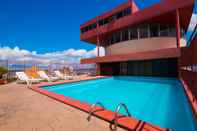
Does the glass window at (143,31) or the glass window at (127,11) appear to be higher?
the glass window at (127,11)

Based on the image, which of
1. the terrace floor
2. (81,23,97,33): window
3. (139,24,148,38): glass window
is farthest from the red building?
the terrace floor

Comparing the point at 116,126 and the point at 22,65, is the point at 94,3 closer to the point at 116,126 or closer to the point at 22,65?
the point at 22,65

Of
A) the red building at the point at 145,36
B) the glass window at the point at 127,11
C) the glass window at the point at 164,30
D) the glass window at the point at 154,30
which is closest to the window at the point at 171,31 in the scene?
the red building at the point at 145,36

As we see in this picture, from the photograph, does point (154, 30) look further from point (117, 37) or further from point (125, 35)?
point (117, 37)

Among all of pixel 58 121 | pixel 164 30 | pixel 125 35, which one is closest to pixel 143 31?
pixel 164 30

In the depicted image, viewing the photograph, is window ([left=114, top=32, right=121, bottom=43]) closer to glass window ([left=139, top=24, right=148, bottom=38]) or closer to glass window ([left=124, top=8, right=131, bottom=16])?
glass window ([left=124, top=8, right=131, bottom=16])

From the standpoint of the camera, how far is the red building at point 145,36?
12086 millimetres

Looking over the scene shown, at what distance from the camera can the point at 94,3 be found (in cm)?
1905

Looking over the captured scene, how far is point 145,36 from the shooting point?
15.3 m

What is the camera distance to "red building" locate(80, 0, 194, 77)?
1209cm

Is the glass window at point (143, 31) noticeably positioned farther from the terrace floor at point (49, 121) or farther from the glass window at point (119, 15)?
the terrace floor at point (49, 121)

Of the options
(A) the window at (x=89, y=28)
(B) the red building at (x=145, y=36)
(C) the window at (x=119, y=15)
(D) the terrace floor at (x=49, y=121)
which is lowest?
(D) the terrace floor at (x=49, y=121)

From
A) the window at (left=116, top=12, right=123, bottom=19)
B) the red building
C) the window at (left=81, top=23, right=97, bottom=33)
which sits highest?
the window at (left=116, top=12, right=123, bottom=19)

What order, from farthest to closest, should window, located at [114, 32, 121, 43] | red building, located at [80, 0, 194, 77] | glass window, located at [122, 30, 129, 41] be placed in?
1. window, located at [114, 32, 121, 43]
2. glass window, located at [122, 30, 129, 41]
3. red building, located at [80, 0, 194, 77]
